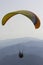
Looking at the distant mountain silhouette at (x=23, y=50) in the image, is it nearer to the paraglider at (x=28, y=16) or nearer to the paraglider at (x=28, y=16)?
the paraglider at (x=28, y=16)

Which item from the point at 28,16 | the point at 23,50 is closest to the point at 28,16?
the point at 28,16

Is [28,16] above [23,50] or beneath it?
above

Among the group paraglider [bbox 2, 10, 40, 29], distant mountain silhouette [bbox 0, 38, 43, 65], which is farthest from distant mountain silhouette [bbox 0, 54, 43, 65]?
paraglider [bbox 2, 10, 40, 29]

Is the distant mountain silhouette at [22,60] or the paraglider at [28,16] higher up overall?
the paraglider at [28,16]

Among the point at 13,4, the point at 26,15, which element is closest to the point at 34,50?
the point at 26,15

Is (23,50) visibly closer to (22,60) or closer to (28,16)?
(22,60)

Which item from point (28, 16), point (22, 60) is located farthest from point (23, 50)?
point (28, 16)

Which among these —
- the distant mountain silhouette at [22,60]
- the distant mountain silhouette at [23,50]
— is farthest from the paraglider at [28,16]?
the distant mountain silhouette at [22,60]

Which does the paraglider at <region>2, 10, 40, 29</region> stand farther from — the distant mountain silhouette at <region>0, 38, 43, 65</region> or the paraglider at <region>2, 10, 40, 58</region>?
the distant mountain silhouette at <region>0, 38, 43, 65</region>
